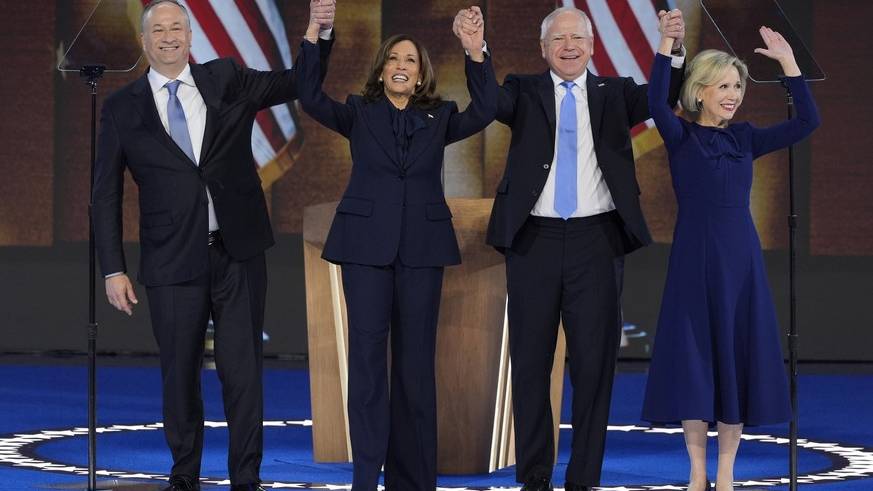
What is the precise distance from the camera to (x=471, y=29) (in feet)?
15.2

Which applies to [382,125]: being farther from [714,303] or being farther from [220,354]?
[714,303]

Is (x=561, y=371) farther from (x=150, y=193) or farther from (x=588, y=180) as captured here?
(x=150, y=193)

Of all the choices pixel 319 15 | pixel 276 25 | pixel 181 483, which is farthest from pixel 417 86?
pixel 276 25

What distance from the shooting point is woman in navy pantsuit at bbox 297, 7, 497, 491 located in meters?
4.65

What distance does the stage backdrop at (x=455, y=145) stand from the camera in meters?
9.55

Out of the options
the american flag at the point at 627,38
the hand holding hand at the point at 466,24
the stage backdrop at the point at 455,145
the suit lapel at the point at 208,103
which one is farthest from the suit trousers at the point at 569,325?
the american flag at the point at 627,38

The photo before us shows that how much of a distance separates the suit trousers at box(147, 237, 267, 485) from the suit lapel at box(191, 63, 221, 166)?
1.00ft

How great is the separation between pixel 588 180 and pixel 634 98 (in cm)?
35

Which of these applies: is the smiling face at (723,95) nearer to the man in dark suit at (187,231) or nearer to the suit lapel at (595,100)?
the suit lapel at (595,100)

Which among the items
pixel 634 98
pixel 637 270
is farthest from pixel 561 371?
pixel 637 270

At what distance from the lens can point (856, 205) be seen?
961 cm

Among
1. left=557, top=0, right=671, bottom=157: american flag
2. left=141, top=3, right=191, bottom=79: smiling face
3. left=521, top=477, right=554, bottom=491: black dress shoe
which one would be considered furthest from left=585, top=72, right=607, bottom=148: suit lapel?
left=557, top=0, right=671, bottom=157: american flag

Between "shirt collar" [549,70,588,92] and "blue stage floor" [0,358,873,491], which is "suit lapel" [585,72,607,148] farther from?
"blue stage floor" [0,358,873,491]

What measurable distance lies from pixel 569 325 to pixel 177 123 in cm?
140
